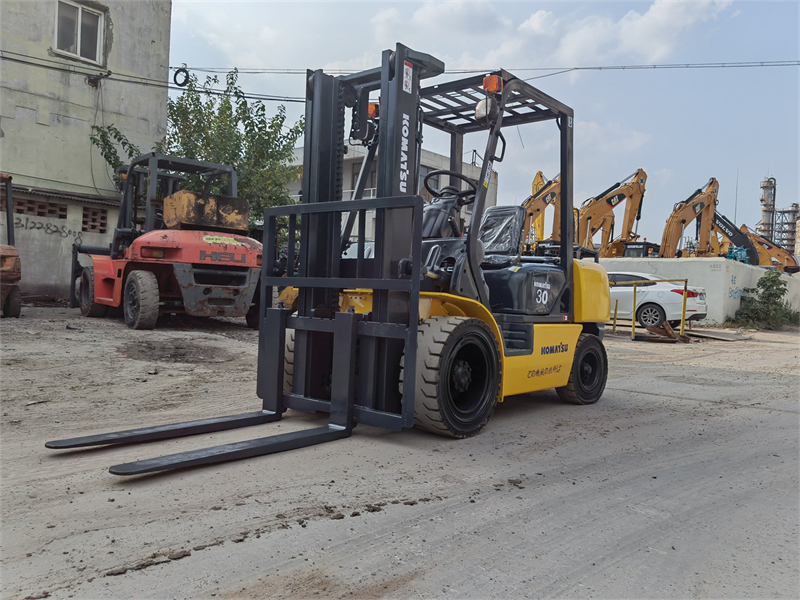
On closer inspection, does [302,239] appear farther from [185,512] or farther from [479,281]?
[185,512]

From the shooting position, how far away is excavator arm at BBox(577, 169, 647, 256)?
84.2ft

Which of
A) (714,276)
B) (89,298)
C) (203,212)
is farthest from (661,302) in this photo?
(89,298)

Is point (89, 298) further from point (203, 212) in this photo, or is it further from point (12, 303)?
point (203, 212)

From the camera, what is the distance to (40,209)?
15.8 meters

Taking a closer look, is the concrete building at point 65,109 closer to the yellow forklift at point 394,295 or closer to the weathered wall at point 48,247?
the weathered wall at point 48,247

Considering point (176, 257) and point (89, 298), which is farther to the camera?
point (89, 298)

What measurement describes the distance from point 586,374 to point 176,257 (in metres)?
7.08

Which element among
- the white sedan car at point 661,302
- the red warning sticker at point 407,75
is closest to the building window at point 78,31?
the red warning sticker at point 407,75

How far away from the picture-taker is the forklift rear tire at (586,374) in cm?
680

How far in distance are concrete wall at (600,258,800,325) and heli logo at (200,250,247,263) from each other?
16.5 m

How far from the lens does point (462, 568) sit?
2.71m

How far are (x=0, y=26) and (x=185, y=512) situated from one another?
642 inches

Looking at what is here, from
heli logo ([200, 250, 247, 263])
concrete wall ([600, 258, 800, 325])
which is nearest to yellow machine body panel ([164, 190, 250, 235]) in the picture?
heli logo ([200, 250, 247, 263])

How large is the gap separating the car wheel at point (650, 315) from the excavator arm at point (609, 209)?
768 cm
